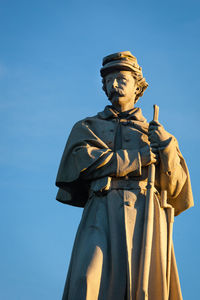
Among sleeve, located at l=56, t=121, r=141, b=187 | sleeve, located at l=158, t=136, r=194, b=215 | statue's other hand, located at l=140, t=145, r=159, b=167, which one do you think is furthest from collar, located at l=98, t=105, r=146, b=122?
statue's other hand, located at l=140, t=145, r=159, b=167

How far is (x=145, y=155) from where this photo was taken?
14102 millimetres

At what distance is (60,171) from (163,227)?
2192 millimetres

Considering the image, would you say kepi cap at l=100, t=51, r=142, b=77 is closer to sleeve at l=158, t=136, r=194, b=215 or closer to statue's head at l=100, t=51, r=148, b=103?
statue's head at l=100, t=51, r=148, b=103

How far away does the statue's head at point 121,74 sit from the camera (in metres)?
15.1

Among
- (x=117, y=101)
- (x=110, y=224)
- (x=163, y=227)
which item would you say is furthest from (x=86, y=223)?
(x=117, y=101)

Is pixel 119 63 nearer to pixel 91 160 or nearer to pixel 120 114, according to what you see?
pixel 120 114

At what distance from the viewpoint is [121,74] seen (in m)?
15.1

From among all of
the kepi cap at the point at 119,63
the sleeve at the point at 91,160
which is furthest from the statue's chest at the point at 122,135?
the kepi cap at the point at 119,63

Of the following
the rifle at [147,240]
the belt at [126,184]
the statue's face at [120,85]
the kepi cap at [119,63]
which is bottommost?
the rifle at [147,240]

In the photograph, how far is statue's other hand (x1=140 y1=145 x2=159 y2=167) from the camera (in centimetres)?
1409

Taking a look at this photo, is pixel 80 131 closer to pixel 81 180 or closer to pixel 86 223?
pixel 81 180

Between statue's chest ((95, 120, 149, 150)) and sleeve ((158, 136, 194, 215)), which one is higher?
statue's chest ((95, 120, 149, 150))

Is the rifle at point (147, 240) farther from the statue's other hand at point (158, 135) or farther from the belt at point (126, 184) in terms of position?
the statue's other hand at point (158, 135)

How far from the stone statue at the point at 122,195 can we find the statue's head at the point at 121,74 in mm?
19
